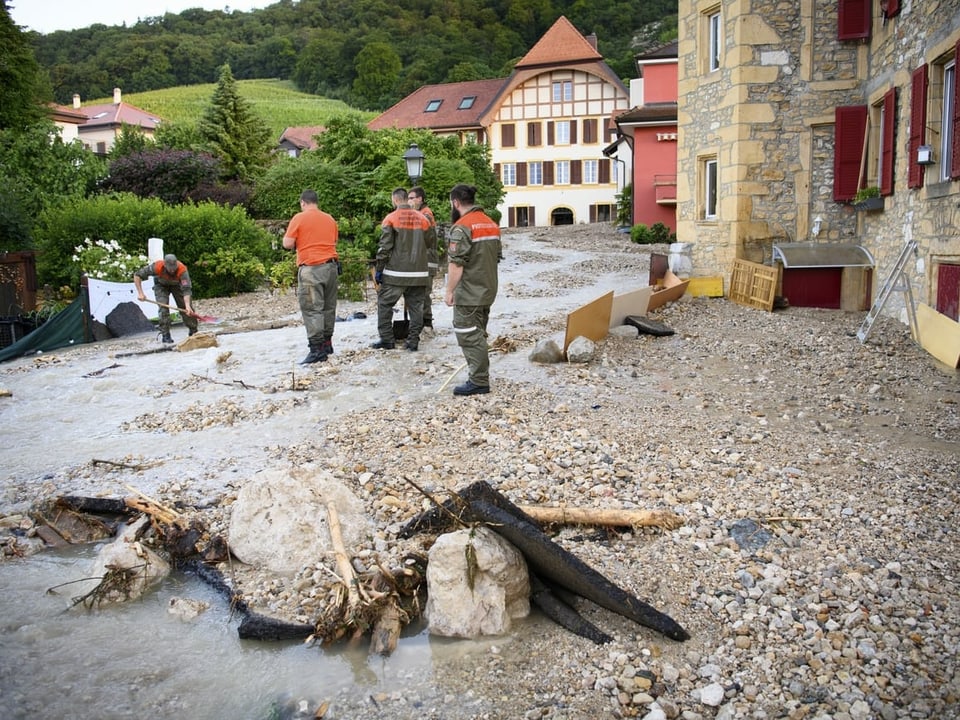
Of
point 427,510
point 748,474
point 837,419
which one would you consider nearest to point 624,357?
point 837,419

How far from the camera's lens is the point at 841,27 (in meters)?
13.3

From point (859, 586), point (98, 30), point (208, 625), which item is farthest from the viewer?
point (98, 30)

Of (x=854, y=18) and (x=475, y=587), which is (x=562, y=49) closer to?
(x=854, y=18)

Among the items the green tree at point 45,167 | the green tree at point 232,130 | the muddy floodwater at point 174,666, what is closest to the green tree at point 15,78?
the green tree at point 45,167

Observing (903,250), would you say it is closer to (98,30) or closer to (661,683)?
(661,683)

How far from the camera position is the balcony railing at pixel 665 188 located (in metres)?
29.8

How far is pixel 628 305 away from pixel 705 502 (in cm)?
676

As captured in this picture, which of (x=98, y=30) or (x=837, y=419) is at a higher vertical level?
(x=98, y=30)

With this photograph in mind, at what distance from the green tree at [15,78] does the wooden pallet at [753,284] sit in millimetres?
28872

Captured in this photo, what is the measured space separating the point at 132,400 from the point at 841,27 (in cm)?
A: 1182

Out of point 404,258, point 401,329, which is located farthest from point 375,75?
point 404,258

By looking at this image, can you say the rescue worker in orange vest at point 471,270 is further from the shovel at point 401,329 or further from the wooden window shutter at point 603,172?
the wooden window shutter at point 603,172

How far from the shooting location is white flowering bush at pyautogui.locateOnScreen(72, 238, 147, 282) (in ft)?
54.0

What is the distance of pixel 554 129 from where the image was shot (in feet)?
157
